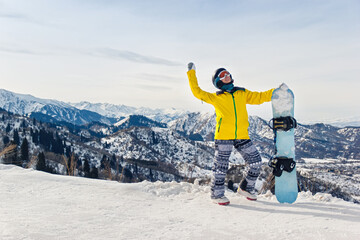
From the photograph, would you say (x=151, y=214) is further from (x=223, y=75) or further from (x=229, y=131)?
(x=223, y=75)

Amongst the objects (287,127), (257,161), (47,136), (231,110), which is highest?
(231,110)

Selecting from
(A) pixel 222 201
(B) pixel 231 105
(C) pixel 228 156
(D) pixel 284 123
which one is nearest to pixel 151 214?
(A) pixel 222 201

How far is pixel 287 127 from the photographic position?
523 centimetres

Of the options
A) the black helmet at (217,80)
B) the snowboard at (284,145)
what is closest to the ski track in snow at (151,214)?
the snowboard at (284,145)

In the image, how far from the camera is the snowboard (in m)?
5.00

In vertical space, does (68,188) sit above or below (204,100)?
below

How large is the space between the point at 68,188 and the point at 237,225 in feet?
11.2

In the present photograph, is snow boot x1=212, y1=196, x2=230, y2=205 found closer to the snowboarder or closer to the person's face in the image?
the snowboarder

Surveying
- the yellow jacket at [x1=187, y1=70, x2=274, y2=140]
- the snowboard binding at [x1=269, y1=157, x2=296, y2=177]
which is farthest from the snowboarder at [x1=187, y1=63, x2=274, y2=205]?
the snowboard binding at [x1=269, y1=157, x2=296, y2=177]

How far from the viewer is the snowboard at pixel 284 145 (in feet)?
16.4

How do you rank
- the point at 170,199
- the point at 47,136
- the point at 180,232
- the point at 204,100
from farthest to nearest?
the point at 47,136 → the point at 204,100 → the point at 170,199 → the point at 180,232

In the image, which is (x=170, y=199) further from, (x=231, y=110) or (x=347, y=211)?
(x=347, y=211)

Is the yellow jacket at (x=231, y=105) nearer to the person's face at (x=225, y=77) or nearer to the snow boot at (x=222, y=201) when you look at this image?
the person's face at (x=225, y=77)

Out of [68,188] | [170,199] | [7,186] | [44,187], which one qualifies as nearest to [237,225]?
[170,199]
